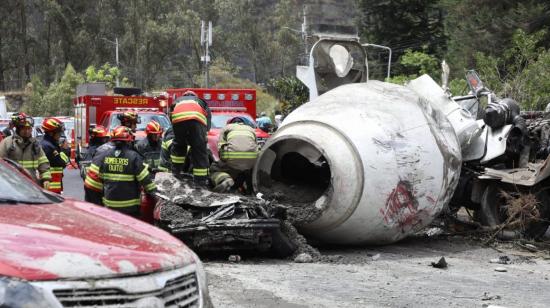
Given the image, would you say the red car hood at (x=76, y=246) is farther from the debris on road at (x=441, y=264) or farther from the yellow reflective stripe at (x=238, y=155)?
the yellow reflective stripe at (x=238, y=155)

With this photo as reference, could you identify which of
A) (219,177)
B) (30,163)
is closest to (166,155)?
(219,177)

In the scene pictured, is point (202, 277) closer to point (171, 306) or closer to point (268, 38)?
point (171, 306)

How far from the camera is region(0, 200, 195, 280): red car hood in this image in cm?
362

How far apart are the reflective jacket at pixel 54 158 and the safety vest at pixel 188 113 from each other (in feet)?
7.07

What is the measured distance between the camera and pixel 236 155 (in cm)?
997

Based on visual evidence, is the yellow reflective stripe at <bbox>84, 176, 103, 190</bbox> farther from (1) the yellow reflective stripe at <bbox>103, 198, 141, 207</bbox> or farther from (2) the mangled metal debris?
(2) the mangled metal debris

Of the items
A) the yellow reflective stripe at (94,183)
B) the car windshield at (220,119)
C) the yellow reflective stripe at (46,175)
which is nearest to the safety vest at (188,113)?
the yellow reflective stripe at (94,183)

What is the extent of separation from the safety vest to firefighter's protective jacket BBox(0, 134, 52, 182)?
1.82m

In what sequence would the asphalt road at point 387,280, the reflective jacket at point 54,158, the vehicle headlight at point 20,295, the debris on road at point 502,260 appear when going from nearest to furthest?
the vehicle headlight at point 20,295
the asphalt road at point 387,280
the debris on road at point 502,260
the reflective jacket at point 54,158

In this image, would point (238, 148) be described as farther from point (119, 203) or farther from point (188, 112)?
point (119, 203)

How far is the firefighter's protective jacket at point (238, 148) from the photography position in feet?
32.6

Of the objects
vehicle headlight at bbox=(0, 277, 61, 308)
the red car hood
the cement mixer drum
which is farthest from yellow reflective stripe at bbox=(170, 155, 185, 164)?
vehicle headlight at bbox=(0, 277, 61, 308)

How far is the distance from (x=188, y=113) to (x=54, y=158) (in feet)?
7.84

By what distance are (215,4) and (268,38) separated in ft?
18.7
